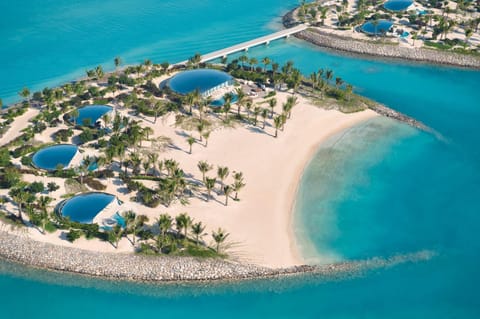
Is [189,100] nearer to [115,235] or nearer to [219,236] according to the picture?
[115,235]

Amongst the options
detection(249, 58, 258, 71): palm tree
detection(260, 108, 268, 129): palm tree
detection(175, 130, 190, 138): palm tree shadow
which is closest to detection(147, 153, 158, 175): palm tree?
detection(175, 130, 190, 138): palm tree shadow

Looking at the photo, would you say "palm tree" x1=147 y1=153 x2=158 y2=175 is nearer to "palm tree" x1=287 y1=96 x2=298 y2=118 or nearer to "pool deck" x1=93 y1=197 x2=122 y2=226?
"pool deck" x1=93 y1=197 x2=122 y2=226

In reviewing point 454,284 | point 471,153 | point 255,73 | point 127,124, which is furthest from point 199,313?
point 255,73

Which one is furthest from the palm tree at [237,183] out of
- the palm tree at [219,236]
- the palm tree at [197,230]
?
the palm tree at [197,230]

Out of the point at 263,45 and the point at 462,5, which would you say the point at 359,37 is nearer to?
the point at 263,45

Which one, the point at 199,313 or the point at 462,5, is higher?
the point at 462,5

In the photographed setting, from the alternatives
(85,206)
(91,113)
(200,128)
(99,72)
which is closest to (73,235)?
(85,206)
